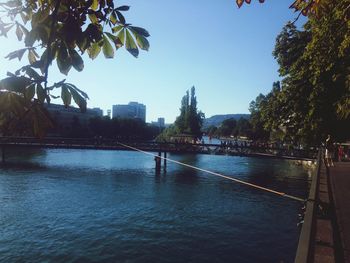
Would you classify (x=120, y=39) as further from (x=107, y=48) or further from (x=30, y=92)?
(x=30, y=92)

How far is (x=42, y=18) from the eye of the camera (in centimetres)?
231

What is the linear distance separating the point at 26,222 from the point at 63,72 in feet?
77.0

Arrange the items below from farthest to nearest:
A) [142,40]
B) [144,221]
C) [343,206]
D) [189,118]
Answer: [189,118] → [144,221] → [343,206] → [142,40]

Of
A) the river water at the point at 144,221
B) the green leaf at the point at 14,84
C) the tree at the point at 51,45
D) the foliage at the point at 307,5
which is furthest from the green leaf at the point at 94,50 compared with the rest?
the river water at the point at 144,221

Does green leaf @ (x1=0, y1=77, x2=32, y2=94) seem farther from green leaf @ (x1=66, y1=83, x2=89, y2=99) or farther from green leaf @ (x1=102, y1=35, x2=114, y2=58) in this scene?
green leaf @ (x1=102, y1=35, x2=114, y2=58)

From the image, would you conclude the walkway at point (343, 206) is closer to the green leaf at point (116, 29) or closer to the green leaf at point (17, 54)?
the green leaf at point (116, 29)

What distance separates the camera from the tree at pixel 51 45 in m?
1.96

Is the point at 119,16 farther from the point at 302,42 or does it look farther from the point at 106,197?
the point at 106,197

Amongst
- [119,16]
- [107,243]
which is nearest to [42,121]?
[119,16]

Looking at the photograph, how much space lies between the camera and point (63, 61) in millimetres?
2334

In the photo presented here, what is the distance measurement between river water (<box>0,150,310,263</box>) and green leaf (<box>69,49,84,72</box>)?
1627cm

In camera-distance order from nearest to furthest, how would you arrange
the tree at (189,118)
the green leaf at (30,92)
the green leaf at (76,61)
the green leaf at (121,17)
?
1. the green leaf at (30,92)
2. the green leaf at (76,61)
3. the green leaf at (121,17)
4. the tree at (189,118)

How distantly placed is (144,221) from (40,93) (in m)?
23.1

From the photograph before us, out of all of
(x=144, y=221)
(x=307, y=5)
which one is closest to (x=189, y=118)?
(x=144, y=221)
